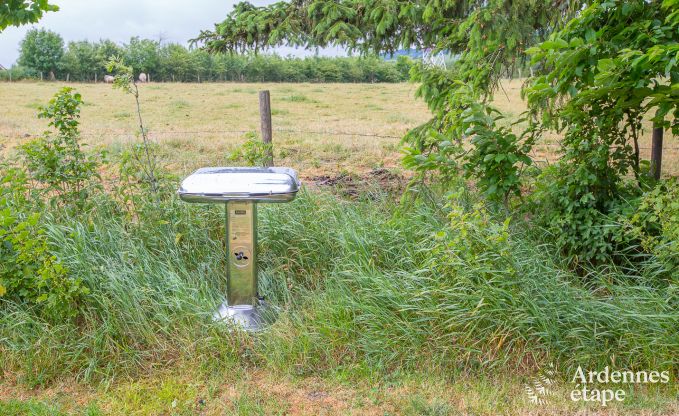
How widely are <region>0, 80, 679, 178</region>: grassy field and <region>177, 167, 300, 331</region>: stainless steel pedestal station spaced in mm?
2488

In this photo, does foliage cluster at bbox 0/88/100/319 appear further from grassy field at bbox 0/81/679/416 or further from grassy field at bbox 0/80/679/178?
grassy field at bbox 0/80/679/178

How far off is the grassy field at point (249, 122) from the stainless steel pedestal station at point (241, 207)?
8.16ft

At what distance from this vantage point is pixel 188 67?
116ft

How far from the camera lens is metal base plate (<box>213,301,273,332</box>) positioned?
388 centimetres

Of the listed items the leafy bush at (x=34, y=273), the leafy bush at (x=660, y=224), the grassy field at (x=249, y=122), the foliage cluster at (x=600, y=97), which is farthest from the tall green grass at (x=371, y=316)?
the grassy field at (x=249, y=122)

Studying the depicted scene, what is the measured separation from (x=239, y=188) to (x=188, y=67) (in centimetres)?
3367

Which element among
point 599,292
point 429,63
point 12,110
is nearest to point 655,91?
point 599,292

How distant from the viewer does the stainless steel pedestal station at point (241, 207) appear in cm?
368

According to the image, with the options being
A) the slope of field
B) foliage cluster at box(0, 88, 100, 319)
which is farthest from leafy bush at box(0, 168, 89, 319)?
the slope of field

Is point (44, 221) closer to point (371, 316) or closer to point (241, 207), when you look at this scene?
point (241, 207)

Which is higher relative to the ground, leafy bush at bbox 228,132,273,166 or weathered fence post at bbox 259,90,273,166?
weathered fence post at bbox 259,90,273,166

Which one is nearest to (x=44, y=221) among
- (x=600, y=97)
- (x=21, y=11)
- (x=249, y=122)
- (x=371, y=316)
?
(x=21, y=11)

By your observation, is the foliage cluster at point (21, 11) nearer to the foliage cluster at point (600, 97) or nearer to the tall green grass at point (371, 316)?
the tall green grass at point (371, 316)

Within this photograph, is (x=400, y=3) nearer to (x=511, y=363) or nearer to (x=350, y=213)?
(x=350, y=213)
